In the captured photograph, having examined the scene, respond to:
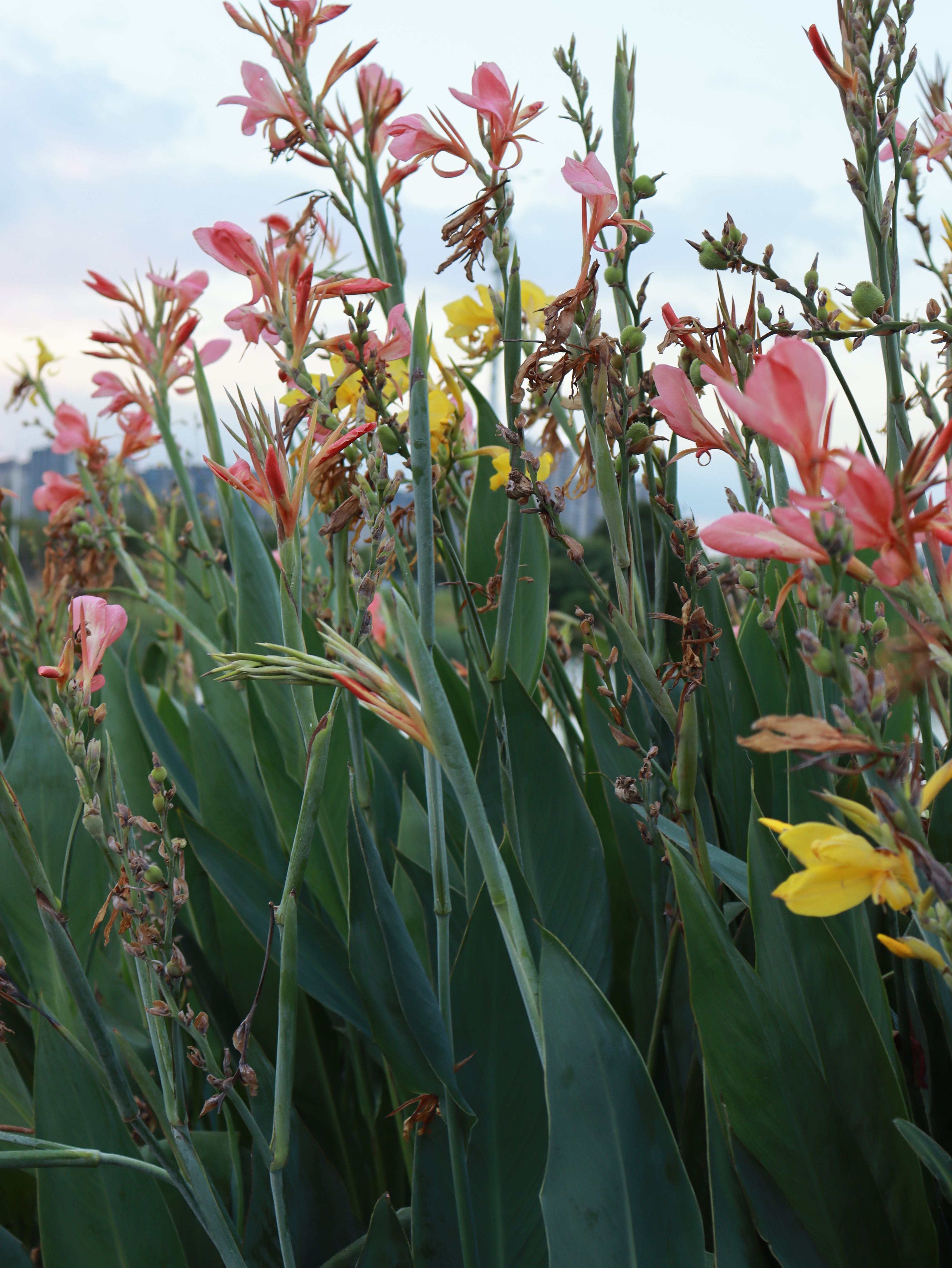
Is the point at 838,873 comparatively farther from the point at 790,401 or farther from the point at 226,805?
the point at 226,805

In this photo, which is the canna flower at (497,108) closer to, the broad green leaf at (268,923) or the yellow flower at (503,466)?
the yellow flower at (503,466)

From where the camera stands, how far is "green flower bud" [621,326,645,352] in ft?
1.39

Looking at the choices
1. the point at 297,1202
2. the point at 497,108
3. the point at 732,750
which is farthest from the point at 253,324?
the point at 297,1202

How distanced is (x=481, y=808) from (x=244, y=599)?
1.84 ft

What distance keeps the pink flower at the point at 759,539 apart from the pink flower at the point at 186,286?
85 centimetres

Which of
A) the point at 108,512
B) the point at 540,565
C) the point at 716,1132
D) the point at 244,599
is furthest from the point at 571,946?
the point at 108,512

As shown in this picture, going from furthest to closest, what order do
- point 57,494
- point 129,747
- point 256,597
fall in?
point 57,494
point 129,747
point 256,597

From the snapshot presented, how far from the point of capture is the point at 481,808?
0.31 meters

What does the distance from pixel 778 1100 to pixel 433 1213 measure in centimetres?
23

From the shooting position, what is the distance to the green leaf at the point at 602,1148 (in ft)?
1.18

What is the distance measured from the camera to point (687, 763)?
356 millimetres

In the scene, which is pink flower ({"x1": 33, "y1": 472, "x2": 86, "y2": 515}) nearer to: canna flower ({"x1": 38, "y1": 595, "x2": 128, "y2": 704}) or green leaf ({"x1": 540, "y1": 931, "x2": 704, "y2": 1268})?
canna flower ({"x1": 38, "y1": 595, "x2": 128, "y2": 704})

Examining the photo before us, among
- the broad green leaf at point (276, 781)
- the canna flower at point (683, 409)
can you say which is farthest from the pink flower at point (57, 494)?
the canna flower at point (683, 409)

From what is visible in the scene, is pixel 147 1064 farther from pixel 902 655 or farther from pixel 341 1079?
pixel 902 655
